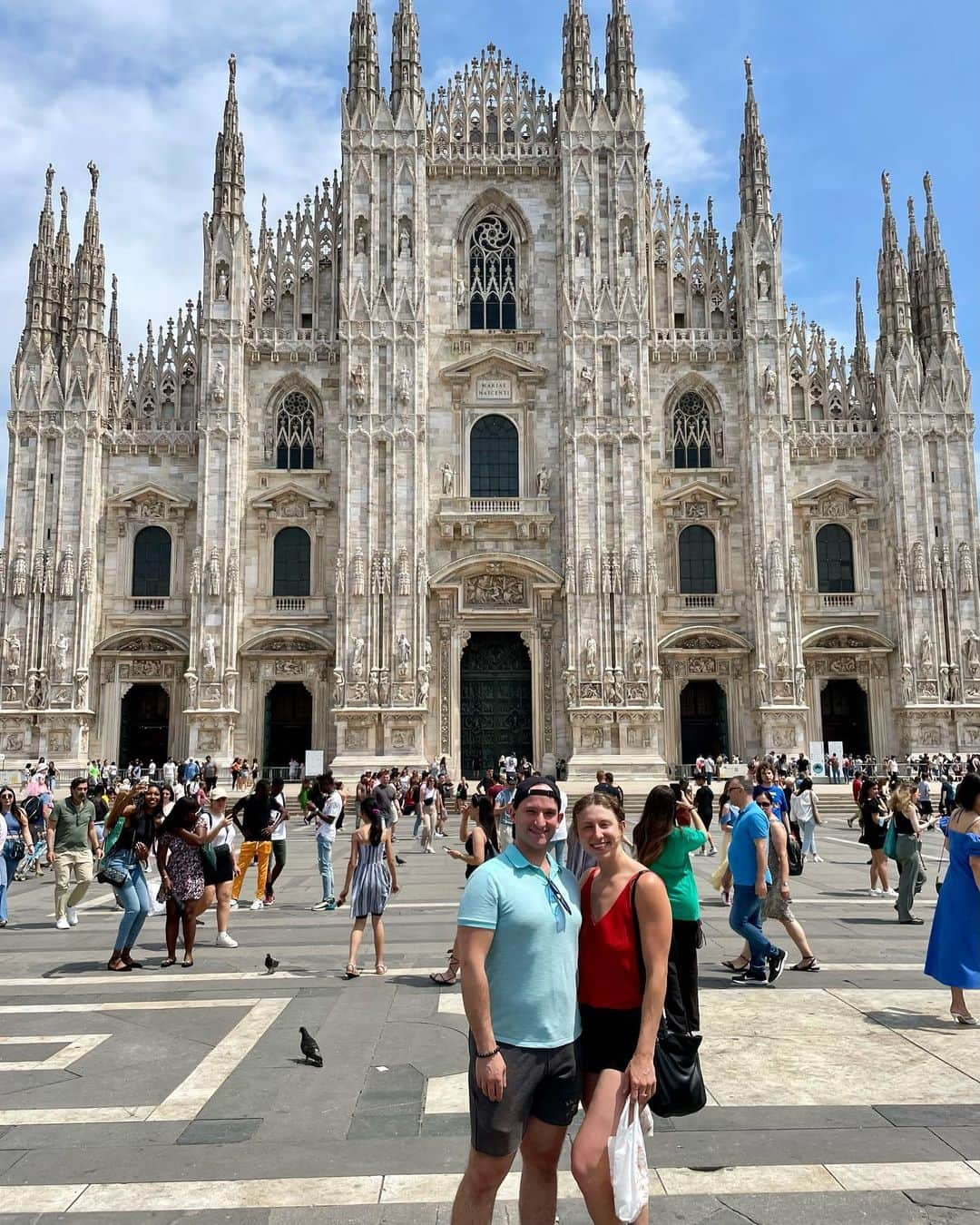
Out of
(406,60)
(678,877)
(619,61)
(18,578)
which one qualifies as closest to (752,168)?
(619,61)

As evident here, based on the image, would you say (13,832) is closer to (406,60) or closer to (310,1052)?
(310,1052)

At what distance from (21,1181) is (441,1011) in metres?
3.56

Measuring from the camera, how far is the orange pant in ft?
42.4

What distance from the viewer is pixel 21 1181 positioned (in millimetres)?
4887

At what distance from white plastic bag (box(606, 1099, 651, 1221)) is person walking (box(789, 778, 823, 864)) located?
14.5 m

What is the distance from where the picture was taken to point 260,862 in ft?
43.3

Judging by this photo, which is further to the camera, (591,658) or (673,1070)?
(591,658)

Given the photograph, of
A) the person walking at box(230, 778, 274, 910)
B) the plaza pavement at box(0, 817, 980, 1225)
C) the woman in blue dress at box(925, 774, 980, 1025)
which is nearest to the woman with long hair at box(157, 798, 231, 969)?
the plaza pavement at box(0, 817, 980, 1225)

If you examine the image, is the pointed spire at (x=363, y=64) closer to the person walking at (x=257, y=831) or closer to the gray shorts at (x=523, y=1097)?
the person walking at (x=257, y=831)

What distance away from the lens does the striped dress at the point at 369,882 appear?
938cm

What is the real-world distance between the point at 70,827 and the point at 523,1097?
30.8 ft

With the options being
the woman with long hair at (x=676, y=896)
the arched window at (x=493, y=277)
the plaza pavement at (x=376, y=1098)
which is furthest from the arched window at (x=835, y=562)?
the woman with long hair at (x=676, y=896)

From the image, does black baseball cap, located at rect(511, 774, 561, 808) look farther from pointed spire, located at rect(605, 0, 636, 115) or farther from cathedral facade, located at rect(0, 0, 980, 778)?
pointed spire, located at rect(605, 0, 636, 115)

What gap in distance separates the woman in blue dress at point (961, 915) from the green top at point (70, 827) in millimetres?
8744
